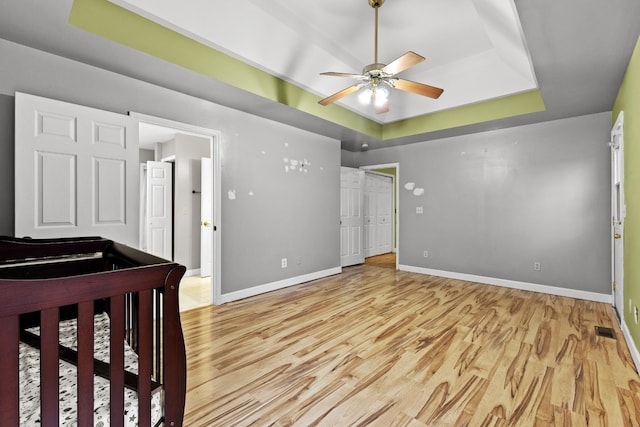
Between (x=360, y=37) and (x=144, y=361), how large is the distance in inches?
136

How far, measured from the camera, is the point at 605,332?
2.69 metres

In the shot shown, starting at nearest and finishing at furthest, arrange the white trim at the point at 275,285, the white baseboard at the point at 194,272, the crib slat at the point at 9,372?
the crib slat at the point at 9,372
the white trim at the point at 275,285
the white baseboard at the point at 194,272

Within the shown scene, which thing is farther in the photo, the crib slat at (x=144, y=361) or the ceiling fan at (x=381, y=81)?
the ceiling fan at (x=381, y=81)

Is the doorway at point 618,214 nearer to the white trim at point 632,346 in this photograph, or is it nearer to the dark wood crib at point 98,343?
the white trim at point 632,346

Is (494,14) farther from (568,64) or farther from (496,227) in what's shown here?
(496,227)

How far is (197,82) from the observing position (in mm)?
2795

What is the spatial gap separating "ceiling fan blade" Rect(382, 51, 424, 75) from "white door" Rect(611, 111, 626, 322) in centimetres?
216

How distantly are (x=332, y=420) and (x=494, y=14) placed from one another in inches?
127

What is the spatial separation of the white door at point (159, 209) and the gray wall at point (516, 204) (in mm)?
3999

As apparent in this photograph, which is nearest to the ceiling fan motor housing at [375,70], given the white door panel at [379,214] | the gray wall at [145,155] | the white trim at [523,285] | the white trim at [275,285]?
the white trim at [275,285]

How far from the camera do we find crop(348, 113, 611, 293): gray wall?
12.1 feet

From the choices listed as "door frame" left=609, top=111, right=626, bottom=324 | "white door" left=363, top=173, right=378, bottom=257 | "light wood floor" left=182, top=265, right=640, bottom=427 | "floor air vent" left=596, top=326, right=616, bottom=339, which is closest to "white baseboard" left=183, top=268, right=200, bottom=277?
"light wood floor" left=182, top=265, right=640, bottom=427

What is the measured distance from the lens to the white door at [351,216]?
18.2 ft

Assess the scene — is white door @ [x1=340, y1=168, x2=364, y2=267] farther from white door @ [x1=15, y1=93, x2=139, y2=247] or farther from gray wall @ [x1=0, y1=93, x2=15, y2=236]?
gray wall @ [x1=0, y1=93, x2=15, y2=236]
